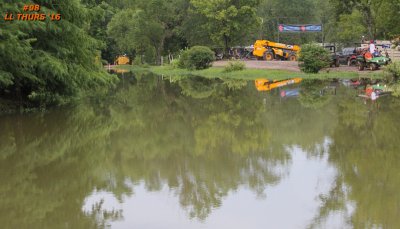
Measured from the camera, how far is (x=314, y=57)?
34094 mm

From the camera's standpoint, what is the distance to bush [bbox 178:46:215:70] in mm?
48812

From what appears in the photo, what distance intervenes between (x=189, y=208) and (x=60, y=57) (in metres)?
13.1

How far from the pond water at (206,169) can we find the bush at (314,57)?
1600 centimetres

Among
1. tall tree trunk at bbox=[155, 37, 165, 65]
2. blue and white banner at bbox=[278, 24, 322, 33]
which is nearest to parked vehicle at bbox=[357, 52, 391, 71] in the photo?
blue and white banner at bbox=[278, 24, 322, 33]

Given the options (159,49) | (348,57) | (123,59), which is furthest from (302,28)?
(123,59)

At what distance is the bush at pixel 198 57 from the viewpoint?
4881 cm

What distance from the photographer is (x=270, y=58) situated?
54031 millimetres

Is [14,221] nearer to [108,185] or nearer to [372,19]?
[108,185]

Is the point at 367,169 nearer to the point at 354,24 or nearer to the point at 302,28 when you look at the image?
the point at 354,24

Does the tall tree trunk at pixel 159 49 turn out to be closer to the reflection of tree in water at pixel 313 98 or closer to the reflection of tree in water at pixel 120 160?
the reflection of tree in water at pixel 313 98

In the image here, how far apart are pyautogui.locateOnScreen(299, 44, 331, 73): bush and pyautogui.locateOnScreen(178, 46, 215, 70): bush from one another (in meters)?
15.5

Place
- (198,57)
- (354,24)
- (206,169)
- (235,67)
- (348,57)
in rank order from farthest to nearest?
(354,24) < (198,57) < (235,67) < (348,57) < (206,169)

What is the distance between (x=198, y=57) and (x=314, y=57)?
17217 mm

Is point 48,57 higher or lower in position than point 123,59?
lower
